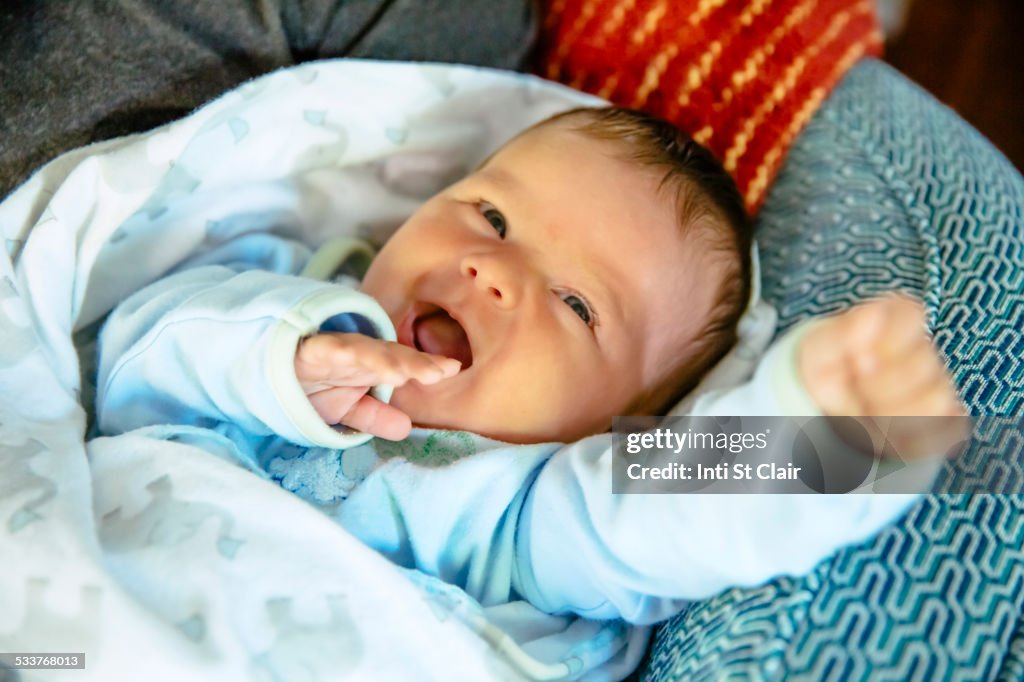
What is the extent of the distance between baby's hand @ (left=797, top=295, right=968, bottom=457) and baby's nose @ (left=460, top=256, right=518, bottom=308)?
1.08 ft

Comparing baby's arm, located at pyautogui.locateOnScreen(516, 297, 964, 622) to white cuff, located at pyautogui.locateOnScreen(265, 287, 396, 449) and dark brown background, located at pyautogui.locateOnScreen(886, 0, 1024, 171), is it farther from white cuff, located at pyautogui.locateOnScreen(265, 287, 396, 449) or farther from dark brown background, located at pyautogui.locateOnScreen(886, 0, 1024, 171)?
dark brown background, located at pyautogui.locateOnScreen(886, 0, 1024, 171)

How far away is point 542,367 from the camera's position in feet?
2.97

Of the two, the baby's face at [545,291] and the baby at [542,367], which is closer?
the baby at [542,367]

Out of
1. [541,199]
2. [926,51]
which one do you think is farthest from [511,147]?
[926,51]

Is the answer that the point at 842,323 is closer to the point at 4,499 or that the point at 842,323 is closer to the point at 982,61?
the point at 4,499

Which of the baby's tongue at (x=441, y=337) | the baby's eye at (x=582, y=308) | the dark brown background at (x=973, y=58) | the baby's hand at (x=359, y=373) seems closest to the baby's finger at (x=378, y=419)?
the baby's hand at (x=359, y=373)

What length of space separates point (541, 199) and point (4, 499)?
574 mm

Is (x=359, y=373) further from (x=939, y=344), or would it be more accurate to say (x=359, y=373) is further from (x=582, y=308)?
(x=939, y=344)

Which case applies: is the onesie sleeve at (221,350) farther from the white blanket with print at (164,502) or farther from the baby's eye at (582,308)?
the baby's eye at (582,308)

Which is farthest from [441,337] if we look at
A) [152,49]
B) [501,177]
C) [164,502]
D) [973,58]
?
[973,58]

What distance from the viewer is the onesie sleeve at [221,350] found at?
30.9 inches

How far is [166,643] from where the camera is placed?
676 mm

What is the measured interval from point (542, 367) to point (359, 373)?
0.20 m

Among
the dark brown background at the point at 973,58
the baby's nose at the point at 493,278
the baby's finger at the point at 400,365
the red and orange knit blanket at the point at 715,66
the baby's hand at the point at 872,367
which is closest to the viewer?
the baby's hand at the point at 872,367
